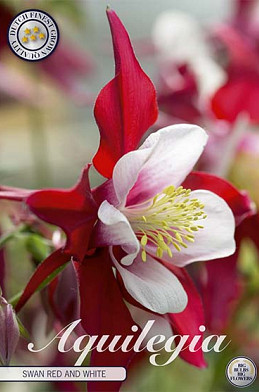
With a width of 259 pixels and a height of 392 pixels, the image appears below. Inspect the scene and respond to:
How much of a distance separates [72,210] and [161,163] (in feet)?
0.16

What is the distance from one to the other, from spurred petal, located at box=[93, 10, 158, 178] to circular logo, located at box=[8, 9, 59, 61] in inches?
2.5

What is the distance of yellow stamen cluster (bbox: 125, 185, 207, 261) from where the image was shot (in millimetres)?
323

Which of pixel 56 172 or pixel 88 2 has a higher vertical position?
pixel 88 2

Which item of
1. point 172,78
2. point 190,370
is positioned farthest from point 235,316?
point 172,78

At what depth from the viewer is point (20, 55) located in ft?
1.18

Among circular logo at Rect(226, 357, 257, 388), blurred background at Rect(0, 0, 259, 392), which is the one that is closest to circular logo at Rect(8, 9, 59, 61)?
blurred background at Rect(0, 0, 259, 392)

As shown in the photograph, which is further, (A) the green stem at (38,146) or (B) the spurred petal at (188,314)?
(A) the green stem at (38,146)

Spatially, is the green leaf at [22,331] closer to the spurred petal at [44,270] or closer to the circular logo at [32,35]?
the spurred petal at [44,270]

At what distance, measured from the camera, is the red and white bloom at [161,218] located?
1.00 ft

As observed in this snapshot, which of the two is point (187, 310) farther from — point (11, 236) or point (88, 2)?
point (88, 2)

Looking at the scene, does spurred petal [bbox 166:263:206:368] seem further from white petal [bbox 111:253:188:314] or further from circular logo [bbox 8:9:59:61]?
circular logo [bbox 8:9:59:61]

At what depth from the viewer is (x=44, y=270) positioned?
30 cm

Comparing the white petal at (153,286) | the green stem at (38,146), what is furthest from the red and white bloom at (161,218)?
the green stem at (38,146)

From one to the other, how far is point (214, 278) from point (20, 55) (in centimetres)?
14
